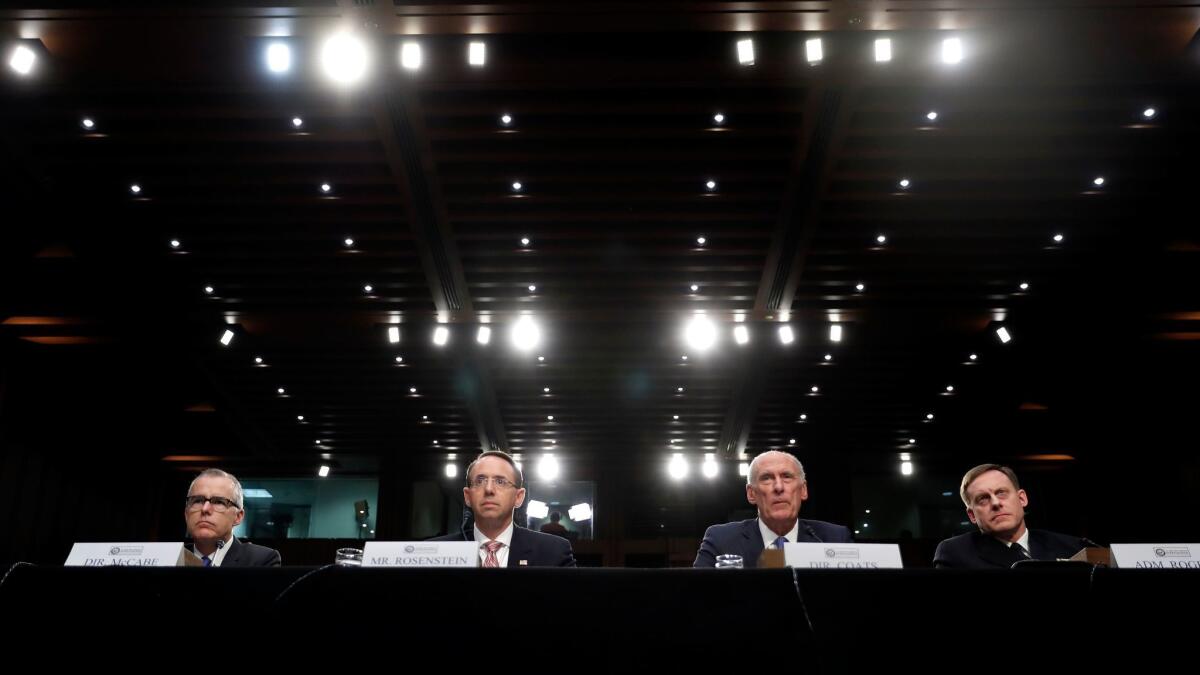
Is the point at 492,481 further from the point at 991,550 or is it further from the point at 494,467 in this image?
the point at 991,550

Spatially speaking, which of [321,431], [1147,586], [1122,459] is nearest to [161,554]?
[1147,586]

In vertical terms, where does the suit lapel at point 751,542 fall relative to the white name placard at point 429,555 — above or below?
above

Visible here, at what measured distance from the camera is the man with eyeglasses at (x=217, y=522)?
3396mm

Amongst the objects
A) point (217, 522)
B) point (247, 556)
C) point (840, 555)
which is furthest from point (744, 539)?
point (217, 522)

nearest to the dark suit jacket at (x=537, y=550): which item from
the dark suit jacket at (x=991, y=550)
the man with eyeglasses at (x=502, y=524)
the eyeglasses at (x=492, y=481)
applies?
the man with eyeglasses at (x=502, y=524)

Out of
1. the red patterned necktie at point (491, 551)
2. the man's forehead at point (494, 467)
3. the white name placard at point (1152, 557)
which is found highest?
the man's forehead at point (494, 467)

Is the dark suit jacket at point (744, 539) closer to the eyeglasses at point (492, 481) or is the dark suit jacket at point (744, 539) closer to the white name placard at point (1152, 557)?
the eyeglasses at point (492, 481)

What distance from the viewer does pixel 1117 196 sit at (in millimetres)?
8781

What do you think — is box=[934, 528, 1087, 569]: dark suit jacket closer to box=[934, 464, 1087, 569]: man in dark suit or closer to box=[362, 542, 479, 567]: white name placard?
box=[934, 464, 1087, 569]: man in dark suit

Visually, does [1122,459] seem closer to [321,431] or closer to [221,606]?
[321,431]

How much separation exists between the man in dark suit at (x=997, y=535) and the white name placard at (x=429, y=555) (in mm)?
2157

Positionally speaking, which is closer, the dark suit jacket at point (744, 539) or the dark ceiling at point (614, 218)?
the dark suit jacket at point (744, 539)

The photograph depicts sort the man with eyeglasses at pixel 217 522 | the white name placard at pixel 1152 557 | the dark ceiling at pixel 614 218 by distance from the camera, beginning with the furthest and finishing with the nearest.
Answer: the dark ceiling at pixel 614 218
the man with eyeglasses at pixel 217 522
the white name placard at pixel 1152 557

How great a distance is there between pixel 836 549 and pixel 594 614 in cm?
80
